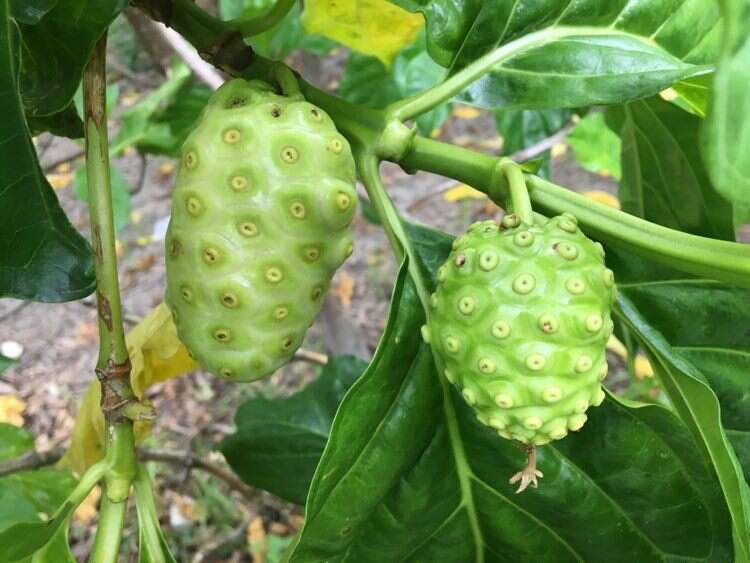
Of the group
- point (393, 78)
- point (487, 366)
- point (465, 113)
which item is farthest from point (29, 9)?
point (465, 113)

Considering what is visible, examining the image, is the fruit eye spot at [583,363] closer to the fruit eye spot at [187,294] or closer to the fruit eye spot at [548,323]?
the fruit eye spot at [548,323]

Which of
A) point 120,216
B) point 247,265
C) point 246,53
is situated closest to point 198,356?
point 247,265

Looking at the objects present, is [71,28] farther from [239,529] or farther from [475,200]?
[475,200]

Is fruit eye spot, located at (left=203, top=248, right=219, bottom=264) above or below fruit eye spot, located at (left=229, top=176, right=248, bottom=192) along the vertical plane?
below

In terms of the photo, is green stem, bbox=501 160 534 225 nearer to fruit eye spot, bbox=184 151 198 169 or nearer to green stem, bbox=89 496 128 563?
fruit eye spot, bbox=184 151 198 169

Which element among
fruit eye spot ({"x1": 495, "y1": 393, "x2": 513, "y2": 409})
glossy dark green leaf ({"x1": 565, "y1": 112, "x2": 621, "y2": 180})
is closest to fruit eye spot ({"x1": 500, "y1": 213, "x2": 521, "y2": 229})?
fruit eye spot ({"x1": 495, "y1": 393, "x2": 513, "y2": 409})

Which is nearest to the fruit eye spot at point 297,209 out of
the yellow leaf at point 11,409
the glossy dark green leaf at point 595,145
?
the glossy dark green leaf at point 595,145

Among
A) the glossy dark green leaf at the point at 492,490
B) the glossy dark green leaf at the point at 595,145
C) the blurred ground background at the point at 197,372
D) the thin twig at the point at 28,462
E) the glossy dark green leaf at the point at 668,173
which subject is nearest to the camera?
the glossy dark green leaf at the point at 492,490
